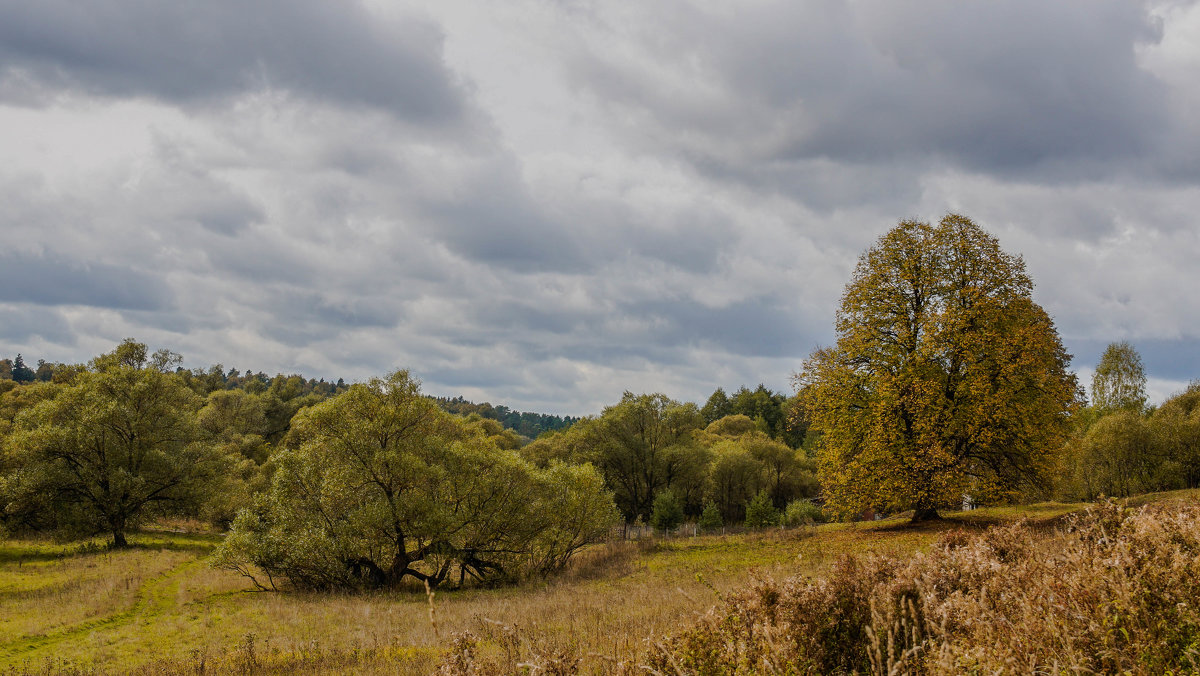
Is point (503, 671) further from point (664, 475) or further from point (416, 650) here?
point (664, 475)

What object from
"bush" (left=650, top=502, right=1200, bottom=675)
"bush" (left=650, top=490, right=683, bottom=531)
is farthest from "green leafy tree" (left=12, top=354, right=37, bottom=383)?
"bush" (left=650, top=502, right=1200, bottom=675)

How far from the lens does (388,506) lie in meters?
31.4

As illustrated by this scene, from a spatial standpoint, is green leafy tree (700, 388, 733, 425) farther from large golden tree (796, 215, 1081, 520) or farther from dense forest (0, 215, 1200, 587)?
large golden tree (796, 215, 1081, 520)

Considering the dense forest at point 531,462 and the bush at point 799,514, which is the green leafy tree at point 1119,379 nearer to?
the dense forest at point 531,462

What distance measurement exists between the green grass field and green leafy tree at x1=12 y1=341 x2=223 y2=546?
3394mm

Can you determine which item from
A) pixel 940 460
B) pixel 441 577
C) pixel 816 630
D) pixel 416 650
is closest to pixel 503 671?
pixel 816 630

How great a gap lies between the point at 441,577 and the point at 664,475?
36.5 m

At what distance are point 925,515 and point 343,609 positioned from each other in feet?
93.4

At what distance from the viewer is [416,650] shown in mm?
13883

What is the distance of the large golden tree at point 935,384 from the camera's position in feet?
86.5

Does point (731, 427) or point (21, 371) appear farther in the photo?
point (21, 371)

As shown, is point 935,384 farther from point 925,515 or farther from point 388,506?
point 388,506

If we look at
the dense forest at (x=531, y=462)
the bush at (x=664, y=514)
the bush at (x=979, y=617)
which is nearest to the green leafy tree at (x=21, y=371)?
the dense forest at (x=531, y=462)

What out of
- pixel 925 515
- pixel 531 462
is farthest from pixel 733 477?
pixel 925 515
